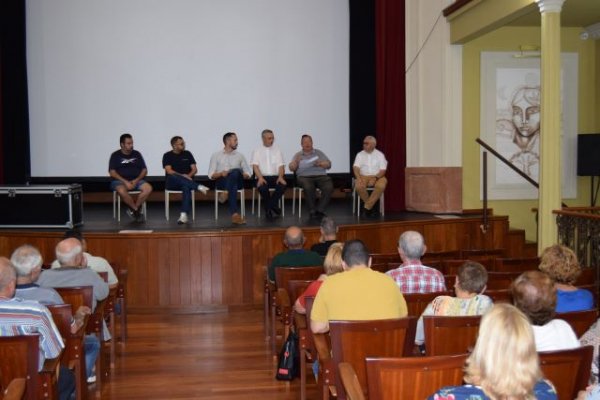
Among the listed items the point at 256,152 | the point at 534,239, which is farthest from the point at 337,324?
the point at 534,239

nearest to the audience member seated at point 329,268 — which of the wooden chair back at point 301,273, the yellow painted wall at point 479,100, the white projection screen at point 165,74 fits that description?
the wooden chair back at point 301,273

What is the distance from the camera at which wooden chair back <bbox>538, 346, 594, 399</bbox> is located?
2.33 m

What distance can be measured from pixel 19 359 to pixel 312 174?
600cm

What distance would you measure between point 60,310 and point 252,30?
25.2ft

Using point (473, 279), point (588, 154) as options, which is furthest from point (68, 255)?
point (588, 154)

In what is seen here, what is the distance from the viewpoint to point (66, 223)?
755 centimetres

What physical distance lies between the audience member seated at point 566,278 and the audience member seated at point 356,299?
67 cm

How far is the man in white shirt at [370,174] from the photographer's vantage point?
8.71 metres

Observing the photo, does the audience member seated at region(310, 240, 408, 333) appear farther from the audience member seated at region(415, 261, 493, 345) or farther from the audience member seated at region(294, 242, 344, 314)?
the audience member seated at region(294, 242, 344, 314)

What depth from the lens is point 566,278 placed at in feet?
11.2

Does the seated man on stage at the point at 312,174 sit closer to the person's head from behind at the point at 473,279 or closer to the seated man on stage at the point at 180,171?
the seated man on stage at the point at 180,171

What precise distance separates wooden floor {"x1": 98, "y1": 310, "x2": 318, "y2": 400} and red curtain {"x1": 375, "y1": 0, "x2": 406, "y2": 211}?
11.8ft

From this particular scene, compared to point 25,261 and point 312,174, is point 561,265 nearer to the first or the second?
point 25,261

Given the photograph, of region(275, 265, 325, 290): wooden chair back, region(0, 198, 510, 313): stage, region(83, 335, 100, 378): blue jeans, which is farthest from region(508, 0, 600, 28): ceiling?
region(83, 335, 100, 378): blue jeans
